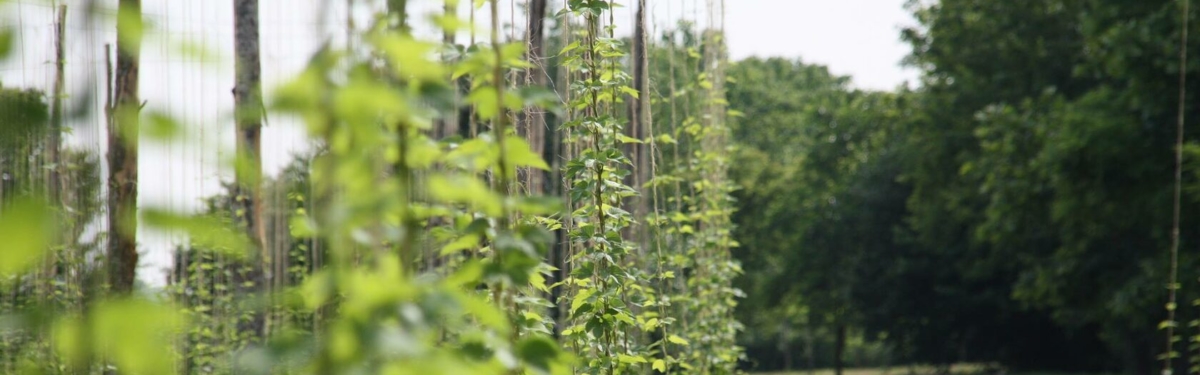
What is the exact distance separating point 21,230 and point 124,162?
87.4 inches

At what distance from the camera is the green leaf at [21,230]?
74 centimetres

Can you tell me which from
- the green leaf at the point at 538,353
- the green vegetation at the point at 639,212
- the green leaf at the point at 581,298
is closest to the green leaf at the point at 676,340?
the green vegetation at the point at 639,212

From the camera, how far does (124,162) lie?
280cm

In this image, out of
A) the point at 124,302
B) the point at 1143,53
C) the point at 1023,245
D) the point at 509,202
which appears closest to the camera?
the point at 124,302

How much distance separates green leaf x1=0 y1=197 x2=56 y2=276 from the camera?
0.74 m

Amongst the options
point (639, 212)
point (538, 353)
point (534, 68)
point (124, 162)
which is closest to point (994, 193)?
point (639, 212)

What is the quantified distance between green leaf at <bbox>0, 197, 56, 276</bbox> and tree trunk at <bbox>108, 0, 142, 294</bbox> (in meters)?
0.11

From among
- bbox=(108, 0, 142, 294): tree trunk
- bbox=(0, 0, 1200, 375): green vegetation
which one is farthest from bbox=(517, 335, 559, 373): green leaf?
bbox=(108, 0, 142, 294): tree trunk

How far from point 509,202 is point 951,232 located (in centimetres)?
2101

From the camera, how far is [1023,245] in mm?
17906

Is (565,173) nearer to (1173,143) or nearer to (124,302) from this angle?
(124,302)

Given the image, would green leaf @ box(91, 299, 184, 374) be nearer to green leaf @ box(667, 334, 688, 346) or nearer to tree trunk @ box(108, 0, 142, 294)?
tree trunk @ box(108, 0, 142, 294)

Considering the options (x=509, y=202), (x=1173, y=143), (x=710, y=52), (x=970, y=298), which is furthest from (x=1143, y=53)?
(x=509, y=202)

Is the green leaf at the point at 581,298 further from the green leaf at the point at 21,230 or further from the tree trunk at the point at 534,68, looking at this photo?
the green leaf at the point at 21,230
